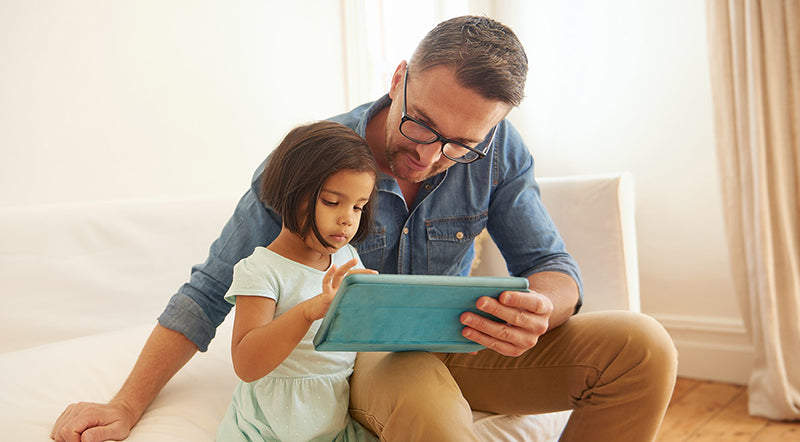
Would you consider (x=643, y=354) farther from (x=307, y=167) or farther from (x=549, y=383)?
(x=307, y=167)

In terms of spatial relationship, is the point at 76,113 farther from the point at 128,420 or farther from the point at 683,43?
the point at 683,43

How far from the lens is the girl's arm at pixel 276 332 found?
84cm

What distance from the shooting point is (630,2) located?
2709 mm

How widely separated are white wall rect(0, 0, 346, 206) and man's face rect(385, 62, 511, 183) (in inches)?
35.9

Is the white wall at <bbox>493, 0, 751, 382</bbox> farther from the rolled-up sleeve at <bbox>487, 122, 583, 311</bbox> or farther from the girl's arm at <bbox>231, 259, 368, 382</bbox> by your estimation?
the girl's arm at <bbox>231, 259, 368, 382</bbox>

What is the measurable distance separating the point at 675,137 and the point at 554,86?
Result: 0.62 metres

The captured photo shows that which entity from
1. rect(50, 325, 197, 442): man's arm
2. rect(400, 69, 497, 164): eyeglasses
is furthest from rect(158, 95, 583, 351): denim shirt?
rect(50, 325, 197, 442): man's arm

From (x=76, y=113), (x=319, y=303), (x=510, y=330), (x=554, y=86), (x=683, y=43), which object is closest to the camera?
(x=319, y=303)

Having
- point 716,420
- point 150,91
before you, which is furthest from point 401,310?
point 716,420

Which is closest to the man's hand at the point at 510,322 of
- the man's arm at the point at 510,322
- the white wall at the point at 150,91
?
the man's arm at the point at 510,322

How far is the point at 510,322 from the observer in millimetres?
949

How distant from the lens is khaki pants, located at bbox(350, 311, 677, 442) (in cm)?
92

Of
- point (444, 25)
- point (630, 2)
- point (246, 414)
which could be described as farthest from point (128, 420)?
point (630, 2)

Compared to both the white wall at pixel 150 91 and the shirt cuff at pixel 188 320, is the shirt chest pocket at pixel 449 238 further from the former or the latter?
the white wall at pixel 150 91
